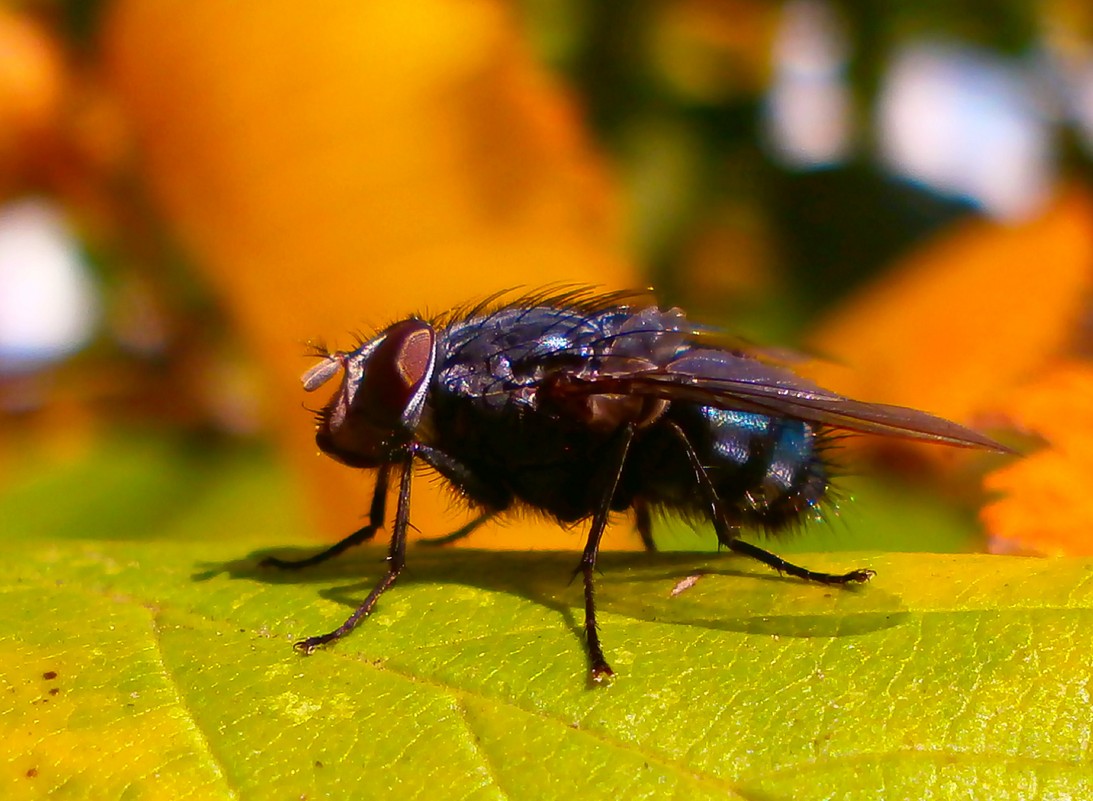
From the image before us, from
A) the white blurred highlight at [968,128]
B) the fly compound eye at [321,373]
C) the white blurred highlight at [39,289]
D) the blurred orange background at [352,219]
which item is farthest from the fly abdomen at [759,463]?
the white blurred highlight at [39,289]

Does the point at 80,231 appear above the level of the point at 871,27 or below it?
below

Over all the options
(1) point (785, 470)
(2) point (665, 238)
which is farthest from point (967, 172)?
(1) point (785, 470)

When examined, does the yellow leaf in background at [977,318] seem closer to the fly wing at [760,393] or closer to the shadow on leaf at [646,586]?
the fly wing at [760,393]

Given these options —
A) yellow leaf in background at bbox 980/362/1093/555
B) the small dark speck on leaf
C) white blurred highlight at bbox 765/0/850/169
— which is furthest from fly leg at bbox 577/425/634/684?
white blurred highlight at bbox 765/0/850/169

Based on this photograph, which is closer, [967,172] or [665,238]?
[665,238]

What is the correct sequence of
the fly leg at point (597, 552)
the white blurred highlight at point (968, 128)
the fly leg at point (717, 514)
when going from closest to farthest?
the fly leg at point (597, 552) → the fly leg at point (717, 514) → the white blurred highlight at point (968, 128)

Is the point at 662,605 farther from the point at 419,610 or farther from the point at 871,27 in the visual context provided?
the point at 871,27
